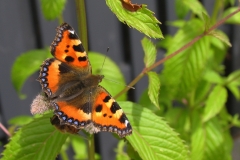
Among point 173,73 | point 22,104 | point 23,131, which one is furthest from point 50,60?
point 22,104

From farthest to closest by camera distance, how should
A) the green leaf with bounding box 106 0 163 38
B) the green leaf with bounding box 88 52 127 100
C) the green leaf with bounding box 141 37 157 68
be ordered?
1. the green leaf with bounding box 88 52 127 100
2. the green leaf with bounding box 141 37 157 68
3. the green leaf with bounding box 106 0 163 38

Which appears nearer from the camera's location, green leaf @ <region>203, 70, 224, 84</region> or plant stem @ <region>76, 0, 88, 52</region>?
plant stem @ <region>76, 0, 88, 52</region>

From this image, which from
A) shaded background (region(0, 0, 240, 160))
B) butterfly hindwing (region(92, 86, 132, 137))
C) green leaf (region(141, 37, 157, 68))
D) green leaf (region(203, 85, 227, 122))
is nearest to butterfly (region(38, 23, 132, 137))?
butterfly hindwing (region(92, 86, 132, 137))

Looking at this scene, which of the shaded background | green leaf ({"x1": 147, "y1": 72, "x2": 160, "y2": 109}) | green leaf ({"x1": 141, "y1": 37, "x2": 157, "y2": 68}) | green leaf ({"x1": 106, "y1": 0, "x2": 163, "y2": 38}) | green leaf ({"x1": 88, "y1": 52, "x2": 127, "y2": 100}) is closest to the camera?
green leaf ({"x1": 106, "y1": 0, "x2": 163, "y2": 38})

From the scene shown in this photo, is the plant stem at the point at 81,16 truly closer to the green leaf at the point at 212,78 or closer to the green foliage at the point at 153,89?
the green foliage at the point at 153,89

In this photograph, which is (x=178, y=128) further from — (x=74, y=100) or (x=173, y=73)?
(x=74, y=100)

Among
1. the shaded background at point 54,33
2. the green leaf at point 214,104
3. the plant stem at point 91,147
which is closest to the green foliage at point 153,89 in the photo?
the plant stem at point 91,147

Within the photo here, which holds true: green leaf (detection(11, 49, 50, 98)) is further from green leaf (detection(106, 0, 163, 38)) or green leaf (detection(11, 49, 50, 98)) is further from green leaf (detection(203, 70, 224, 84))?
green leaf (detection(106, 0, 163, 38))
